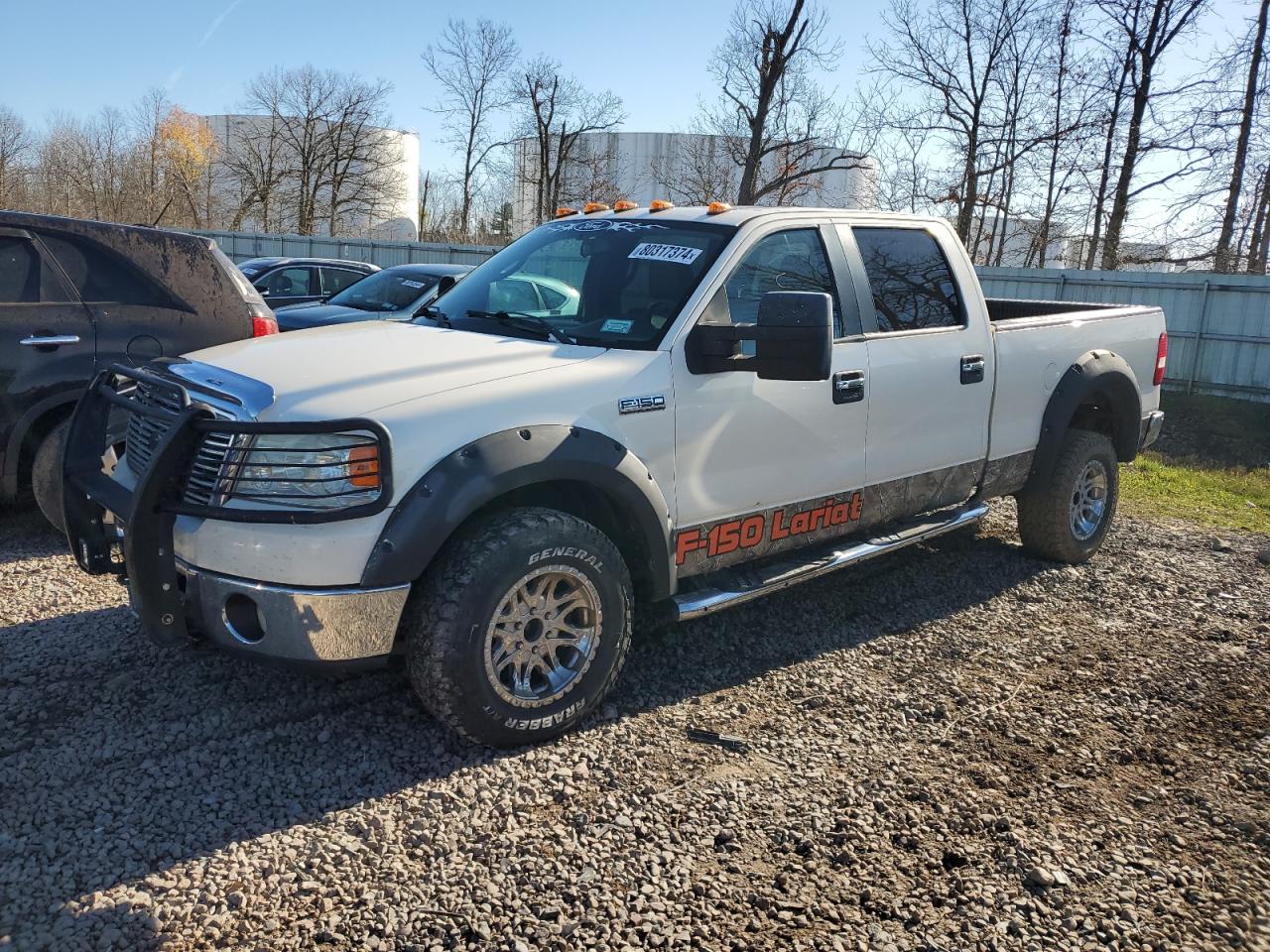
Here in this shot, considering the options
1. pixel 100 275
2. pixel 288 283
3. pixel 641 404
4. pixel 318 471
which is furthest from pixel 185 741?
pixel 288 283

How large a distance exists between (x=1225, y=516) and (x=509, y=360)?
24.4 ft

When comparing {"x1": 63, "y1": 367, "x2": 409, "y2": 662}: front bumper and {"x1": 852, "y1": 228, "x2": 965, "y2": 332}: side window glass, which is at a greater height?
{"x1": 852, "y1": 228, "x2": 965, "y2": 332}: side window glass

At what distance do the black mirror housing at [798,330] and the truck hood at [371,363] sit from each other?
663 mm

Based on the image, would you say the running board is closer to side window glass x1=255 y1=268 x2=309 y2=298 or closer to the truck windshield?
the truck windshield

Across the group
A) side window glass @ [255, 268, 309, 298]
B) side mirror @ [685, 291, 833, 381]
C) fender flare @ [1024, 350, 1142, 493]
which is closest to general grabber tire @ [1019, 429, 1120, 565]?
fender flare @ [1024, 350, 1142, 493]

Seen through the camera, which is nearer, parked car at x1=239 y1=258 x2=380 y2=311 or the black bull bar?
the black bull bar

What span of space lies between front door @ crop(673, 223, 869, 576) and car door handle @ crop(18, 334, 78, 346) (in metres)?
3.79

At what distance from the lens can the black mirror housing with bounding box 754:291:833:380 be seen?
3639mm

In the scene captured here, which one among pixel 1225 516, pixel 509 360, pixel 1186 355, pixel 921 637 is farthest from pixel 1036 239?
pixel 509 360

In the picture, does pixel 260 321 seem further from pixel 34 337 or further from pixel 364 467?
pixel 364 467

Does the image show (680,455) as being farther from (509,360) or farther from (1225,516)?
(1225,516)

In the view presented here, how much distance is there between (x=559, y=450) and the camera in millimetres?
3498

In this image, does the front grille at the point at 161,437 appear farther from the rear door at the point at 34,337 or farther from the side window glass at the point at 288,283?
the side window glass at the point at 288,283

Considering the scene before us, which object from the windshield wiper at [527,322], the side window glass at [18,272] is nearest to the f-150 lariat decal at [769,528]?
the windshield wiper at [527,322]
